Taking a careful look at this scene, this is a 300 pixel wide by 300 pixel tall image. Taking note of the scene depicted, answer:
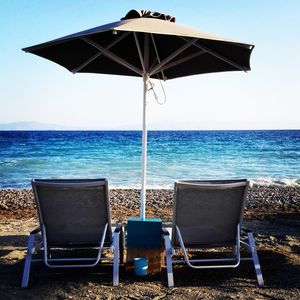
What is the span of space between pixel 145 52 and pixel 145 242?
1940mm

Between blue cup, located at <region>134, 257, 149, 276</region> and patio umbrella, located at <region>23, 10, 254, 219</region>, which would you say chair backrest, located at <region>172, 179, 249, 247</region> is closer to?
blue cup, located at <region>134, 257, 149, 276</region>

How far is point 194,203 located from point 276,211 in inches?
185

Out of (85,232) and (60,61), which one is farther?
(60,61)

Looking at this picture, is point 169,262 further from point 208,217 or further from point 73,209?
point 73,209

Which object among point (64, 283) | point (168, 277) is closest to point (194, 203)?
point (168, 277)

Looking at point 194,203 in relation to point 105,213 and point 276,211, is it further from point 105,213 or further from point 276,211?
point 276,211

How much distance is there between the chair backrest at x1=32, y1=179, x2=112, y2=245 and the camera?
3.87 metres

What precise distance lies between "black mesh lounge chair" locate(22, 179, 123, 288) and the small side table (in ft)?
0.53

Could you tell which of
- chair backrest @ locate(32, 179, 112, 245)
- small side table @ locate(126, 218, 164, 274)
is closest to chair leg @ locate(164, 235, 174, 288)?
small side table @ locate(126, 218, 164, 274)

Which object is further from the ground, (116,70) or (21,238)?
(116,70)

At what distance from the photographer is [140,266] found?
4.01 m

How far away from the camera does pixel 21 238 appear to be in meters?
5.63

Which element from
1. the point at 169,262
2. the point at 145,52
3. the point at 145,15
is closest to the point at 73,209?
the point at 169,262

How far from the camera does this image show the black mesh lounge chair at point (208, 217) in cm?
390
